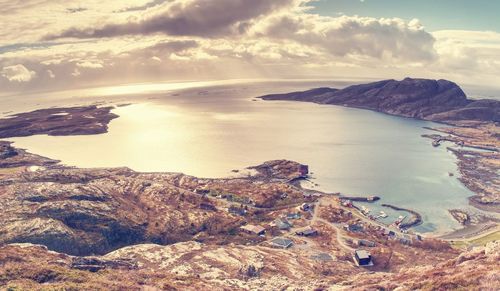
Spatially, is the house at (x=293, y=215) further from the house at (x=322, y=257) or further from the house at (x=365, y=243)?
the house at (x=322, y=257)

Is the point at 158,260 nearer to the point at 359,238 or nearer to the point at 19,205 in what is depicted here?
the point at 19,205

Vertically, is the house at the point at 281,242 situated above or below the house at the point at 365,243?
above

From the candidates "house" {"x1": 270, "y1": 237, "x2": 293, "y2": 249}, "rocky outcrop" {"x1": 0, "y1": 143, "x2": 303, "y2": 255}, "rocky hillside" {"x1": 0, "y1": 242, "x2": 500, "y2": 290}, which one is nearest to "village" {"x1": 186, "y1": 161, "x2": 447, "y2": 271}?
→ "house" {"x1": 270, "y1": 237, "x2": 293, "y2": 249}

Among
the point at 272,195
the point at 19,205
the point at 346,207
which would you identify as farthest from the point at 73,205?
the point at 346,207

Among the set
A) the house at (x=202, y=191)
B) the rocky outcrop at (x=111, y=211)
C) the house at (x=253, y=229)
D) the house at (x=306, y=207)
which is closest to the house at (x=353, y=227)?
the house at (x=306, y=207)

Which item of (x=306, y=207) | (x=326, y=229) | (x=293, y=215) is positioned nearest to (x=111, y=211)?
(x=293, y=215)
